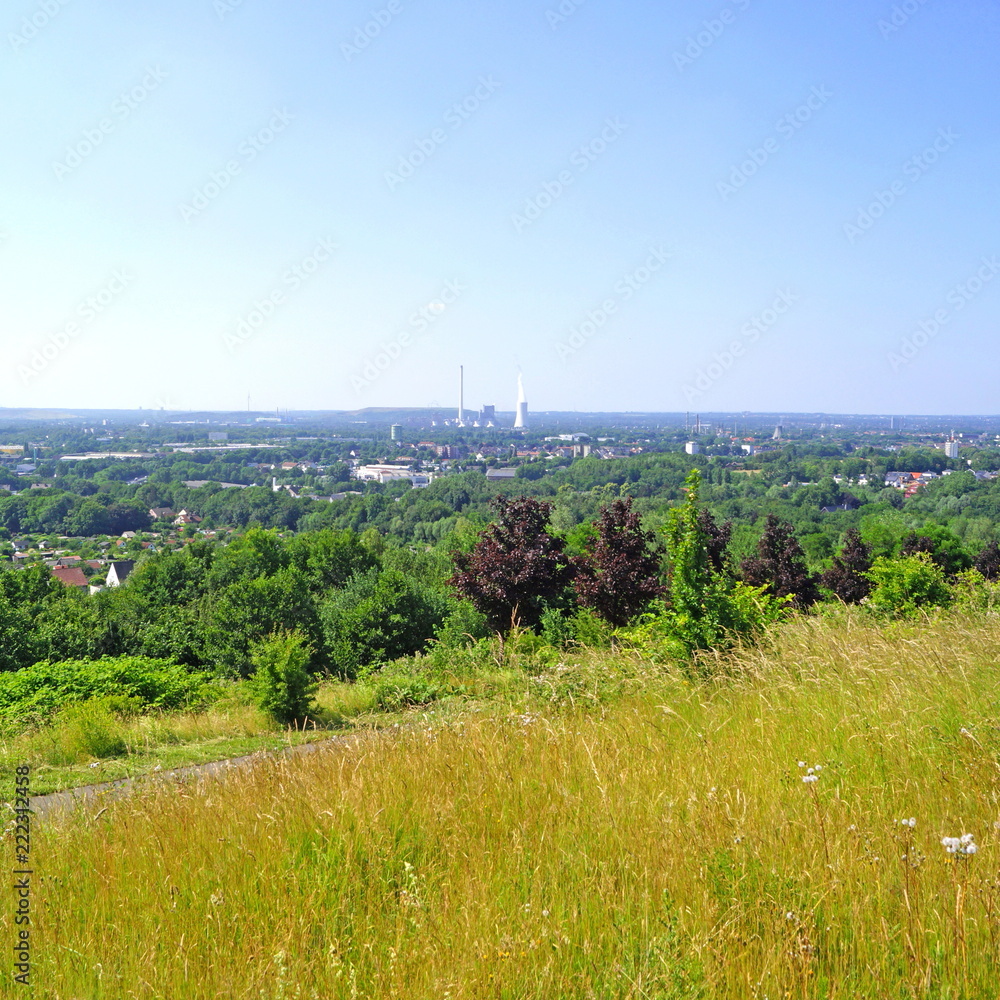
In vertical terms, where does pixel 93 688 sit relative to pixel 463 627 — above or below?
above

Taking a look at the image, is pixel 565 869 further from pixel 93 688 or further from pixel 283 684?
pixel 93 688

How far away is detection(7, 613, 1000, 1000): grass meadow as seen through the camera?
82.7 inches

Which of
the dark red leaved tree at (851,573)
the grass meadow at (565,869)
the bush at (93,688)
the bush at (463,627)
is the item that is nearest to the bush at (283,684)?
the bush at (93,688)

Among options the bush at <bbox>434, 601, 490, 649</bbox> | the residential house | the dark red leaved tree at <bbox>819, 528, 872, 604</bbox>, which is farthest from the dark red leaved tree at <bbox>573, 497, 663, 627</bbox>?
the residential house

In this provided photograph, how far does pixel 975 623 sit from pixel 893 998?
5.95 metres

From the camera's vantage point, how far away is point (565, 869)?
2621mm

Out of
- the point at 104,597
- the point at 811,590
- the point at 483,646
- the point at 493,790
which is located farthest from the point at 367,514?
the point at 493,790

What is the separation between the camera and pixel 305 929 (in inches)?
94.0

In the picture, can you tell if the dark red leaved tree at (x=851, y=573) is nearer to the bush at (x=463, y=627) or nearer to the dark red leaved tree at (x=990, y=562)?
the dark red leaved tree at (x=990, y=562)

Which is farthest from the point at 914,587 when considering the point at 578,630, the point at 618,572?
the point at 578,630

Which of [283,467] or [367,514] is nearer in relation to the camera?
[367,514]

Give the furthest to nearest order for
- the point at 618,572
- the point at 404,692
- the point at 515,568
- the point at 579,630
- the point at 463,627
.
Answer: the point at 463,627, the point at 515,568, the point at 618,572, the point at 579,630, the point at 404,692

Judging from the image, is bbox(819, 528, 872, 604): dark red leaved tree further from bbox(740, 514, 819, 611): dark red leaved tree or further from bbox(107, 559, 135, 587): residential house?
bbox(107, 559, 135, 587): residential house

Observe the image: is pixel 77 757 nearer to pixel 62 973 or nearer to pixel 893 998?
pixel 62 973
